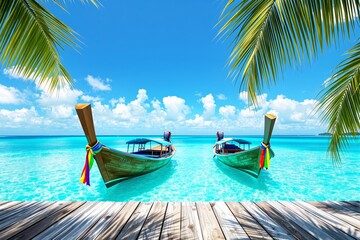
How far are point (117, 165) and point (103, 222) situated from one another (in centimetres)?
457

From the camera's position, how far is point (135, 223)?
1961mm

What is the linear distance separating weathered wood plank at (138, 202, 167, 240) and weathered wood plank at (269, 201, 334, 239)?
175cm

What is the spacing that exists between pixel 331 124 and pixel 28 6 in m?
5.19

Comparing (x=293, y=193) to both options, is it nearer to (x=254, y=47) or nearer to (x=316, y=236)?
(x=316, y=236)

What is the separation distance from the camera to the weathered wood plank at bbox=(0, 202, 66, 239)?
176cm

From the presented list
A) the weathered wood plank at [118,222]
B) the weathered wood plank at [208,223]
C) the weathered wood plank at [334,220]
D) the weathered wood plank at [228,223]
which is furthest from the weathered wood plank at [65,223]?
the weathered wood plank at [334,220]

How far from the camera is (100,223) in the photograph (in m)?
1.96

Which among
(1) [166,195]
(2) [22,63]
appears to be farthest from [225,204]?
(1) [166,195]

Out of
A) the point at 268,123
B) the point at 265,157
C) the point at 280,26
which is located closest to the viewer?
the point at 280,26

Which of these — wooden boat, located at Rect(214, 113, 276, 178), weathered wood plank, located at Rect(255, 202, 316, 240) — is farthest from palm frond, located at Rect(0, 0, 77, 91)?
wooden boat, located at Rect(214, 113, 276, 178)

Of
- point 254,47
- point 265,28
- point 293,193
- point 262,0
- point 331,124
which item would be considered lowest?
point 293,193

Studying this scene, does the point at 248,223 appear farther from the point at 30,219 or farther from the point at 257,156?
the point at 257,156

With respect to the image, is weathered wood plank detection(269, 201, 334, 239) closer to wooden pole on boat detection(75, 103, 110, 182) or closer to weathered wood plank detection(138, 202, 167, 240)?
weathered wood plank detection(138, 202, 167, 240)

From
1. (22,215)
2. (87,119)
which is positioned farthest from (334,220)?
(87,119)
